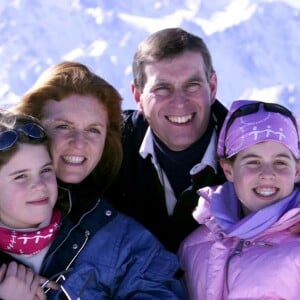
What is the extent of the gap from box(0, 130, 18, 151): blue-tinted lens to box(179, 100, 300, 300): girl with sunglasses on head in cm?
101

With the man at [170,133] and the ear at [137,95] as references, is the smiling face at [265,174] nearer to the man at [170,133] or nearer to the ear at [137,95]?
the man at [170,133]

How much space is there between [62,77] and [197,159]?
104 cm

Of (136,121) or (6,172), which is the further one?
(136,121)

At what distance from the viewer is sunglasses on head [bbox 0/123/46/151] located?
297 centimetres

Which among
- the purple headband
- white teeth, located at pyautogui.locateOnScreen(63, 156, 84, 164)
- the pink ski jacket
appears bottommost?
the pink ski jacket

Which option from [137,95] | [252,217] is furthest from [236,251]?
[137,95]

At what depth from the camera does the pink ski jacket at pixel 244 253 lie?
9.67 ft

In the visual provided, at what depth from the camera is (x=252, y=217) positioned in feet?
10.1

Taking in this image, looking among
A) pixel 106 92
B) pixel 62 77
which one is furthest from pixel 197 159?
pixel 62 77

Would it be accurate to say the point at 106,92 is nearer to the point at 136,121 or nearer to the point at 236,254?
the point at 136,121

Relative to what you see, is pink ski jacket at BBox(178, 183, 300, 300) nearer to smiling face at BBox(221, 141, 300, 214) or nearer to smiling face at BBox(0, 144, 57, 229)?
smiling face at BBox(221, 141, 300, 214)

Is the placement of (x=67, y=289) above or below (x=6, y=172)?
below

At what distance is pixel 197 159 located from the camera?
3.98 m

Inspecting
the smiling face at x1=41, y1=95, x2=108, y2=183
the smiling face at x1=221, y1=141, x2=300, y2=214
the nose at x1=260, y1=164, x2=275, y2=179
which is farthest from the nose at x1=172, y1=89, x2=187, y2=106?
the nose at x1=260, y1=164, x2=275, y2=179
